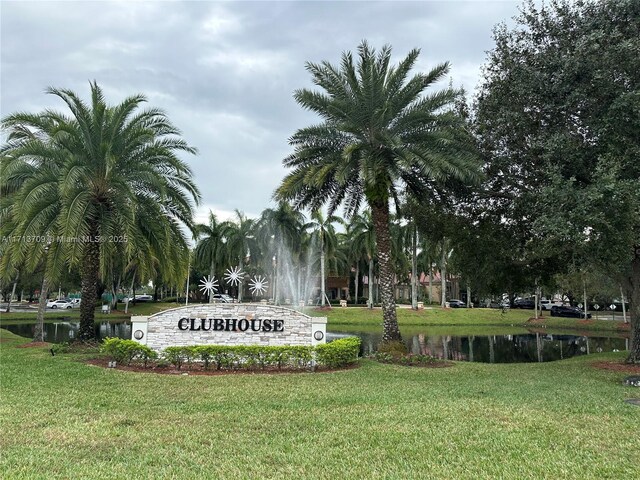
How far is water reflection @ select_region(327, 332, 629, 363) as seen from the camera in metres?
22.3

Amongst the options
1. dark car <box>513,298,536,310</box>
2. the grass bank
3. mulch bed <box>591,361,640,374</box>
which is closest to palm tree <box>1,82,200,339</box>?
mulch bed <box>591,361,640,374</box>

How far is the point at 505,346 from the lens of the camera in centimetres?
2783

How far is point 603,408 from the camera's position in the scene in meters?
8.86

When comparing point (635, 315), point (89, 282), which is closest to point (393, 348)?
point (635, 315)

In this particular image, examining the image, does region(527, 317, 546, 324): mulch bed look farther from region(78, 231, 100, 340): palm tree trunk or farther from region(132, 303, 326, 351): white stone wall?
region(78, 231, 100, 340): palm tree trunk

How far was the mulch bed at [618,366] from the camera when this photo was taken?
15.2 metres

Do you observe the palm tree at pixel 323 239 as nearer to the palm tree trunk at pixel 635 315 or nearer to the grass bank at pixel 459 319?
the grass bank at pixel 459 319

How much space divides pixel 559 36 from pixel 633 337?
33.3ft

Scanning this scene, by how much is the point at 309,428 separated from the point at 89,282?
45.8 ft

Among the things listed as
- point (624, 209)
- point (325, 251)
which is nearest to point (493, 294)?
point (624, 209)

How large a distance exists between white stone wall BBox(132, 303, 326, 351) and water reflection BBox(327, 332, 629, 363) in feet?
20.8

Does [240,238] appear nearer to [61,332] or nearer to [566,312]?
[61,332]

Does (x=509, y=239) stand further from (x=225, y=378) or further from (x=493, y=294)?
(x=225, y=378)

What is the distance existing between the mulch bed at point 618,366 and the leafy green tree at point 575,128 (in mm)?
547
